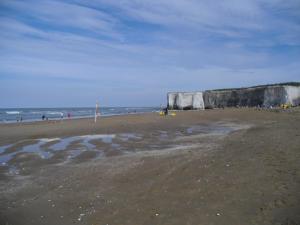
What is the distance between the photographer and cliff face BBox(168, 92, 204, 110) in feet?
257

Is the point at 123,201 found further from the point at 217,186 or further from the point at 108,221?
the point at 217,186

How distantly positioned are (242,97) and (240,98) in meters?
0.73

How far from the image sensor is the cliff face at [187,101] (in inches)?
3083

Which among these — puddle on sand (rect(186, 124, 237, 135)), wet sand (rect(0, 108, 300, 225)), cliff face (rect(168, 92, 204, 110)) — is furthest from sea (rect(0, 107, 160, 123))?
wet sand (rect(0, 108, 300, 225))

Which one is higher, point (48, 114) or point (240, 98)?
point (240, 98)

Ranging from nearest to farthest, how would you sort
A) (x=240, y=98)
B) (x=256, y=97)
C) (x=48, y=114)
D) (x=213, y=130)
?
1. (x=213, y=130)
2. (x=256, y=97)
3. (x=48, y=114)
4. (x=240, y=98)

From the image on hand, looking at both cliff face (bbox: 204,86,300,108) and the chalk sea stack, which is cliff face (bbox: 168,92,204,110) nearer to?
the chalk sea stack

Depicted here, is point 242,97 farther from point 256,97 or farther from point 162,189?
point 162,189

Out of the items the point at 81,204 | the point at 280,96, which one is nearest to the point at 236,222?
the point at 81,204

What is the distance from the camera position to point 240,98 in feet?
252

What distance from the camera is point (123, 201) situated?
22.5ft

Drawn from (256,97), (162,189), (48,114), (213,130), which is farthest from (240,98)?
(162,189)

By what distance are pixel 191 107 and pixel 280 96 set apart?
21562 mm

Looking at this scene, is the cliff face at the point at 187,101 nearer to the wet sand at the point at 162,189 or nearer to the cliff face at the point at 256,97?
the cliff face at the point at 256,97
